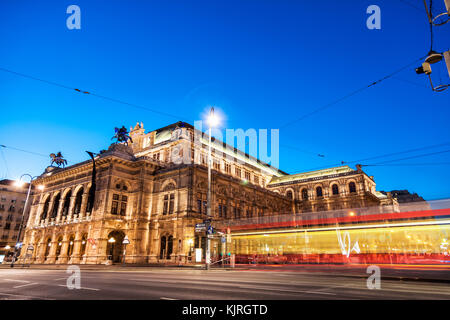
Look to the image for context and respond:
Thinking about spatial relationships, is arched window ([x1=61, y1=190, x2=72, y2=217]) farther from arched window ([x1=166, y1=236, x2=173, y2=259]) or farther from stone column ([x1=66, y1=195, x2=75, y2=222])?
arched window ([x1=166, y1=236, x2=173, y2=259])

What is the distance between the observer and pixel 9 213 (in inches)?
2864

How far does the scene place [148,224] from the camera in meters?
40.3

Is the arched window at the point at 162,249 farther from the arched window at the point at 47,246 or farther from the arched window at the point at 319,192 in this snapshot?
the arched window at the point at 319,192

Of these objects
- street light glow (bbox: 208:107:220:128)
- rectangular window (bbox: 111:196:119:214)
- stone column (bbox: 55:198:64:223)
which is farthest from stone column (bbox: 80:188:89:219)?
street light glow (bbox: 208:107:220:128)

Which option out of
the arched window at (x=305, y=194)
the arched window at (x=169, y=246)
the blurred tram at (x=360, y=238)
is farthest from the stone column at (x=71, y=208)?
the arched window at (x=305, y=194)

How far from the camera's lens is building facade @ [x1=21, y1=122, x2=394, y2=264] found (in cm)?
3725

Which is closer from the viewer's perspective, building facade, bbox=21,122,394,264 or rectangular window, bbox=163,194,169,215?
building facade, bbox=21,122,394,264

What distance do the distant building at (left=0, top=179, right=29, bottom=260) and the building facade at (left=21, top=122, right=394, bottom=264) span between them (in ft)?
93.3

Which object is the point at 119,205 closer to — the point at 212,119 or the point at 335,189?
the point at 212,119

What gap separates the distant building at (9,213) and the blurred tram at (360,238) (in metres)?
70.9

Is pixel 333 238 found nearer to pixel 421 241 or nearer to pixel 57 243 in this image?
pixel 421 241

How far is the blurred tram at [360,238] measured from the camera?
1872 cm
